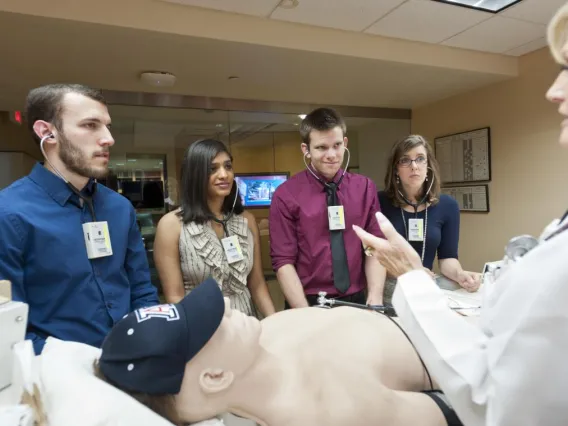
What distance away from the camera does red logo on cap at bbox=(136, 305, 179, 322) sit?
26.8 inches

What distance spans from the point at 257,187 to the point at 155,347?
146 inches

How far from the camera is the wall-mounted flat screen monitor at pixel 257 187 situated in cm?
424

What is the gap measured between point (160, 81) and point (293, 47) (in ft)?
4.08

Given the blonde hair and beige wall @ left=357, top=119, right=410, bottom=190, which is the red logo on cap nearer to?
the blonde hair

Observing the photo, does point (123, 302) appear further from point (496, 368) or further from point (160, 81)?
point (160, 81)

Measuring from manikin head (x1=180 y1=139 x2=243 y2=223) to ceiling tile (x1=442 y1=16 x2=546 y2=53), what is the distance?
2.34m

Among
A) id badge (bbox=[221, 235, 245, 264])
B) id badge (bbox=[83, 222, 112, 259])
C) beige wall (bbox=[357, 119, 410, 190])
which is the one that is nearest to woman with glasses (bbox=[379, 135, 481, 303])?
id badge (bbox=[221, 235, 245, 264])

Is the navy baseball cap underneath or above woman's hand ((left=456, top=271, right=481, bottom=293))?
above

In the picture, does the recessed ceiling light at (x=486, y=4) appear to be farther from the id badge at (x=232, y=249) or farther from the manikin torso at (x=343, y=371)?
the manikin torso at (x=343, y=371)

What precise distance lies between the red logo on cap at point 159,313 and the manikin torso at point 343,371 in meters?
0.22

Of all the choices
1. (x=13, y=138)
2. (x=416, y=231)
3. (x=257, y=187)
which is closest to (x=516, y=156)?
(x=416, y=231)

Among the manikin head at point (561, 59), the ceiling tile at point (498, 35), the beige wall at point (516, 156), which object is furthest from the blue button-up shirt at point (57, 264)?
the beige wall at point (516, 156)

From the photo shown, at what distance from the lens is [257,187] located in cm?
430

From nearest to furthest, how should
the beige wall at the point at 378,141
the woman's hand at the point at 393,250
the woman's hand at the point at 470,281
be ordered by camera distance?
the woman's hand at the point at 393,250, the woman's hand at the point at 470,281, the beige wall at the point at 378,141
